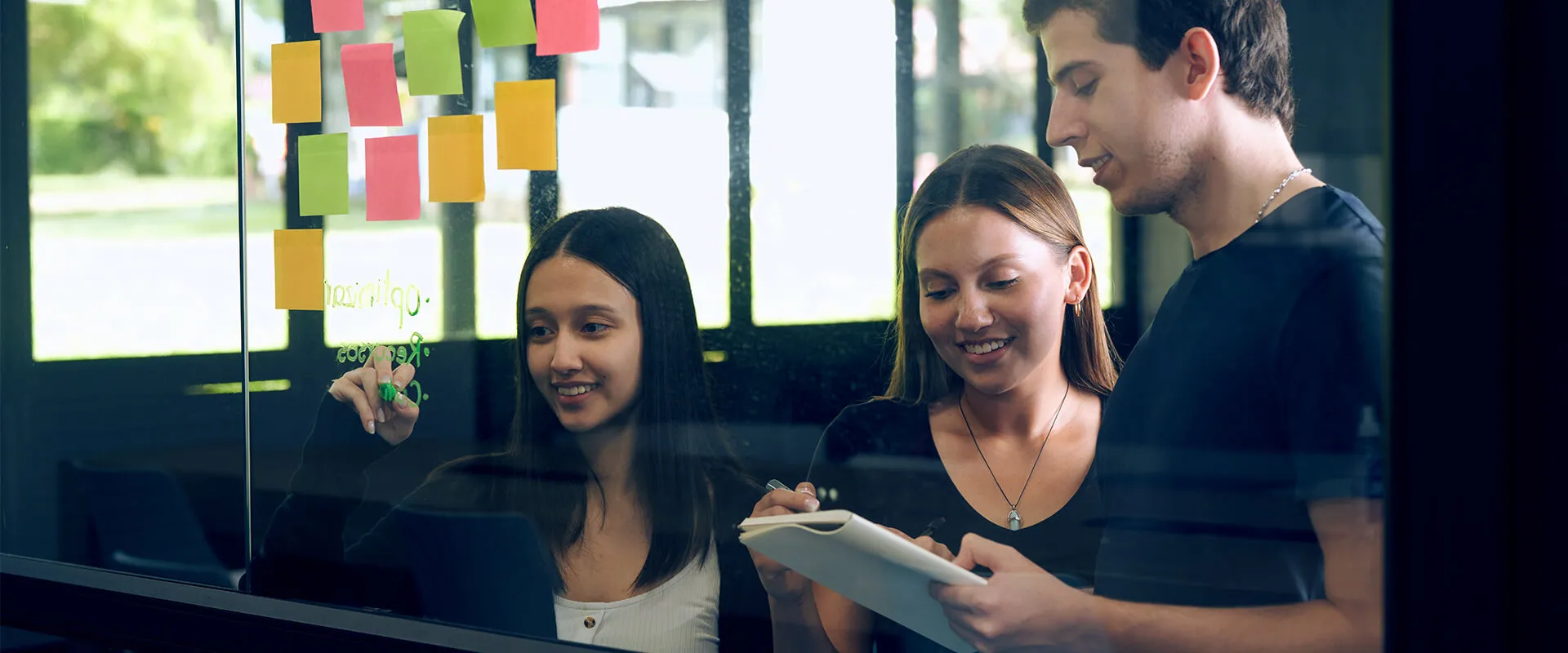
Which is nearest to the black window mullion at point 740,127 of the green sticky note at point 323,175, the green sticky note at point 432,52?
the green sticky note at point 432,52

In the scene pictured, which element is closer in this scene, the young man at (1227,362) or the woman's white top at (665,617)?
the young man at (1227,362)

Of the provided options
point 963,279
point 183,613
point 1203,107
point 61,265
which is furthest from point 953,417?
point 61,265

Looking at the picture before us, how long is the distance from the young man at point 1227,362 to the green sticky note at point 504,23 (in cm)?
70

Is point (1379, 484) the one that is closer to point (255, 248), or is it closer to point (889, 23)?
point (889, 23)

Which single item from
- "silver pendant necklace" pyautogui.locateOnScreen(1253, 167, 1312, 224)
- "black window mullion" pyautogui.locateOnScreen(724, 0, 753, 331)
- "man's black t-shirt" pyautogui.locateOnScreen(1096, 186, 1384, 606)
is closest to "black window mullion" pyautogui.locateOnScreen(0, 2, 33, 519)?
"black window mullion" pyautogui.locateOnScreen(724, 0, 753, 331)

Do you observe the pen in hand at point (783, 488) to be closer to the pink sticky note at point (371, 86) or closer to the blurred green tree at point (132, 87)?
the pink sticky note at point (371, 86)

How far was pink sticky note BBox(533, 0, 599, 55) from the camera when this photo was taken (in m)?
1.65

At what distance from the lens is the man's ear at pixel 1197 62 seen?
1.26 m

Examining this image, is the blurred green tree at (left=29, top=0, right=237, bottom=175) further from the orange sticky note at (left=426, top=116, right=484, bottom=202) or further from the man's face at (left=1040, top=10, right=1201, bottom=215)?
the man's face at (left=1040, top=10, right=1201, bottom=215)

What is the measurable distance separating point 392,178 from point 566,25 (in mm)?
358

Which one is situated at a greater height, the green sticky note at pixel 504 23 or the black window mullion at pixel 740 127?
the green sticky note at pixel 504 23

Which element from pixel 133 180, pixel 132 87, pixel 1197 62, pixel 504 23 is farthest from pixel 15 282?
pixel 1197 62

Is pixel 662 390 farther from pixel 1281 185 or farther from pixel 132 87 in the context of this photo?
pixel 132 87

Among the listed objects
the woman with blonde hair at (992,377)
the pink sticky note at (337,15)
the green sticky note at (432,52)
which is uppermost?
the pink sticky note at (337,15)
